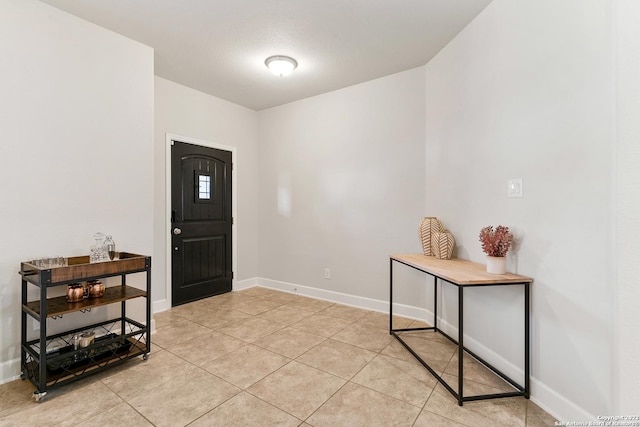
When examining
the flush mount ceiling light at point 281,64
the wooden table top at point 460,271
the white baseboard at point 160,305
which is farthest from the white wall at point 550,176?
the white baseboard at point 160,305

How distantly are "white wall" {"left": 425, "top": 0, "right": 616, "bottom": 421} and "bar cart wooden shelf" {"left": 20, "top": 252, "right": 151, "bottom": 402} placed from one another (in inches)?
109

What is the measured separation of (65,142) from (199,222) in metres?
1.82

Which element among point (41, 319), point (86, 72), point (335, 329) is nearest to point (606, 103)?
point (335, 329)

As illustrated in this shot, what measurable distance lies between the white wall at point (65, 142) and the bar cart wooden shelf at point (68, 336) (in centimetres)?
14

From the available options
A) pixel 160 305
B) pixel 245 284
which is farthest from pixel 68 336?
pixel 245 284

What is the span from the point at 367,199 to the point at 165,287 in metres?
2.68

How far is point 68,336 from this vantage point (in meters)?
2.42

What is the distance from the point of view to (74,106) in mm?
2428

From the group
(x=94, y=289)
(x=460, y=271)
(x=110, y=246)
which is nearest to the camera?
(x=460, y=271)

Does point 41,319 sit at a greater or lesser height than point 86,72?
lesser

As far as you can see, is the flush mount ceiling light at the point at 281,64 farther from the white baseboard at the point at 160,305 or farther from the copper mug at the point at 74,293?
the white baseboard at the point at 160,305

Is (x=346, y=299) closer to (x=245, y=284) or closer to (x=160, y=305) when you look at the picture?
(x=245, y=284)

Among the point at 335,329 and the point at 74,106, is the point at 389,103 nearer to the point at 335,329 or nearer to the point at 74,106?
the point at 335,329

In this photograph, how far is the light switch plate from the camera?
1993 millimetres
